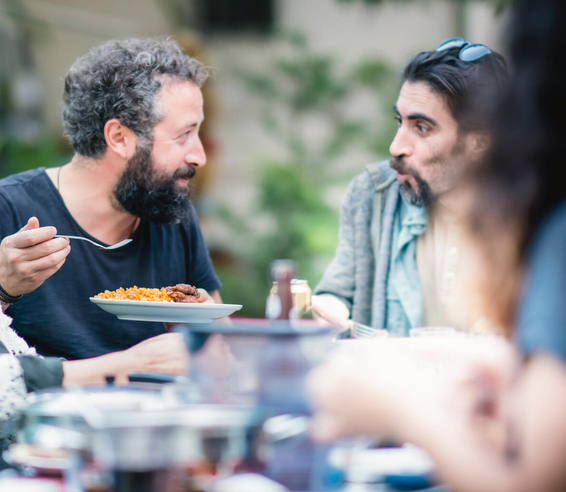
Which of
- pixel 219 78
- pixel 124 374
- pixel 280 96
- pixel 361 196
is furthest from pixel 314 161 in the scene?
pixel 124 374

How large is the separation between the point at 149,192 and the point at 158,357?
849 millimetres

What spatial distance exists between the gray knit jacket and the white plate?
43.7 inches

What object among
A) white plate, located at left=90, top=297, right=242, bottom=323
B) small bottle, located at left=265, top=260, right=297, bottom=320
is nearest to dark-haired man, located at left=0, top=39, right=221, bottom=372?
white plate, located at left=90, top=297, right=242, bottom=323

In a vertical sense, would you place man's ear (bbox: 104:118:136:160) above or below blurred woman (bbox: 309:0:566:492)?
above

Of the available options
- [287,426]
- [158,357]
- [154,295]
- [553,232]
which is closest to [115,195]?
[154,295]

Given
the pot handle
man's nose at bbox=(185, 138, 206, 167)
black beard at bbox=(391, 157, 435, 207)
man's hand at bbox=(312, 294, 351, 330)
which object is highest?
man's nose at bbox=(185, 138, 206, 167)

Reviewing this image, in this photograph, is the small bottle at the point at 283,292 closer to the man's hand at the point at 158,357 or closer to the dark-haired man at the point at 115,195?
the man's hand at the point at 158,357

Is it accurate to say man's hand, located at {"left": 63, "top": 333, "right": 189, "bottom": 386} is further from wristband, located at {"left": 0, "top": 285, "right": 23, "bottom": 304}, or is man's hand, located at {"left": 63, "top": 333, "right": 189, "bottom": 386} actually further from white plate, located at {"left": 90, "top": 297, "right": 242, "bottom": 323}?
wristband, located at {"left": 0, "top": 285, "right": 23, "bottom": 304}

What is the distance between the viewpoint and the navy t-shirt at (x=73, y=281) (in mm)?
2178

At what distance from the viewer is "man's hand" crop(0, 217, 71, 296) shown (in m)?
1.78

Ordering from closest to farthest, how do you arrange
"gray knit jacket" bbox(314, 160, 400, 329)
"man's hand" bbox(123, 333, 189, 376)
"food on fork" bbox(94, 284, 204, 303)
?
1. "man's hand" bbox(123, 333, 189, 376)
2. "food on fork" bbox(94, 284, 204, 303)
3. "gray knit jacket" bbox(314, 160, 400, 329)

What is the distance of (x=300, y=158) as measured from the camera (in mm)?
8258

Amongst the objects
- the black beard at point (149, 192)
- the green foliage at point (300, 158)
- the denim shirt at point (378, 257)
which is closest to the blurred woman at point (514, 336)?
the black beard at point (149, 192)

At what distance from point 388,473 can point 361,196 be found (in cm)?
216
